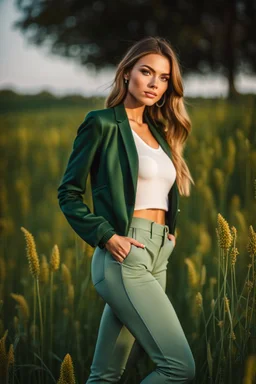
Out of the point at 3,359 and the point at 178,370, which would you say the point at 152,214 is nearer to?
the point at 178,370

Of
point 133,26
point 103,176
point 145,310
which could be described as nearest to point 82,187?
point 103,176

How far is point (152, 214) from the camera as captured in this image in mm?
2275

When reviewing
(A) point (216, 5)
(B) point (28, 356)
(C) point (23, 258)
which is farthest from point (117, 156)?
(A) point (216, 5)

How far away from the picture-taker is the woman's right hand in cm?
210

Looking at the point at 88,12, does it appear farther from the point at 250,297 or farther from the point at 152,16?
the point at 250,297

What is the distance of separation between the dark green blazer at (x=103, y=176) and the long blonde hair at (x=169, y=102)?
20 cm

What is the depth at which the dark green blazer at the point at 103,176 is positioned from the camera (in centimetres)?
217

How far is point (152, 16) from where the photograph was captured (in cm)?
1245

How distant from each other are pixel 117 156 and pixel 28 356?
145 cm

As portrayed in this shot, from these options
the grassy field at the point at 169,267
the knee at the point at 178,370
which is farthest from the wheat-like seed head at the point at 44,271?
the knee at the point at 178,370

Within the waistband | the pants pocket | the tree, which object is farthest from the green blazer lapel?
the tree

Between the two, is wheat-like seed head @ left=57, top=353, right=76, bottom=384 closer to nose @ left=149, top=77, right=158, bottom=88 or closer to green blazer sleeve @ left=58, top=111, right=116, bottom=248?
green blazer sleeve @ left=58, top=111, right=116, bottom=248

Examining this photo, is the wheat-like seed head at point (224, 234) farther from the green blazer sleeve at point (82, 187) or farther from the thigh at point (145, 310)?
the green blazer sleeve at point (82, 187)

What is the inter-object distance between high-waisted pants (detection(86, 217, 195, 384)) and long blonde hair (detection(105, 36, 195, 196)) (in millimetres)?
421
